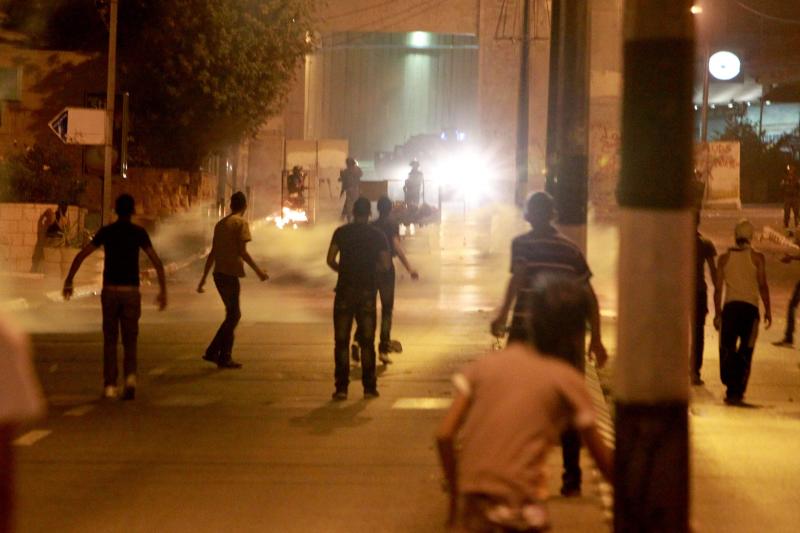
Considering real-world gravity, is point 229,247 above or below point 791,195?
below

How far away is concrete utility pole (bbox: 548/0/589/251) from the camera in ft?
42.3

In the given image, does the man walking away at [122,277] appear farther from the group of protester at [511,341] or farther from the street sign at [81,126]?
the street sign at [81,126]

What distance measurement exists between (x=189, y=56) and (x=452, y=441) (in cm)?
2774

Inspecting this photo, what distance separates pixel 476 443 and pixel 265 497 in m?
3.88

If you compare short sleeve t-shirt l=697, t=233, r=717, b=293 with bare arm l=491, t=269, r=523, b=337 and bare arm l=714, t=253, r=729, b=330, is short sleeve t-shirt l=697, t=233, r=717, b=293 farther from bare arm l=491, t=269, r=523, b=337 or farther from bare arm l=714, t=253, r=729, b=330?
bare arm l=491, t=269, r=523, b=337

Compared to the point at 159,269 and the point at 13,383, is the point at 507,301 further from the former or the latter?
the point at 13,383

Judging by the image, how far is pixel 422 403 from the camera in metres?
11.5

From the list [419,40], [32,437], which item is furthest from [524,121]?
[419,40]

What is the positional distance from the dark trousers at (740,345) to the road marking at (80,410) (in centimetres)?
589

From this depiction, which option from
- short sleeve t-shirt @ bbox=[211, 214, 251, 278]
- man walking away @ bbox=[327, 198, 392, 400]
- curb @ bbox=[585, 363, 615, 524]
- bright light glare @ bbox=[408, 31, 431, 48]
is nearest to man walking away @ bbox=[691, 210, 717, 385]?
curb @ bbox=[585, 363, 615, 524]

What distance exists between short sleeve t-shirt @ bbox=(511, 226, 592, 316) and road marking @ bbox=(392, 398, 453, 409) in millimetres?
3455

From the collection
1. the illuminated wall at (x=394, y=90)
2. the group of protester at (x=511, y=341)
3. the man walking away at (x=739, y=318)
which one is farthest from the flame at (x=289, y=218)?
the man walking away at (x=739, y=318)

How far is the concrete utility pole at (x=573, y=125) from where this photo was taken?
42.3ft

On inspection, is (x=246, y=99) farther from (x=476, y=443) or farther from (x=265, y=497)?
(x=476, y=443)
